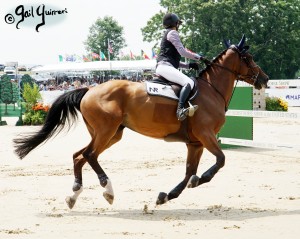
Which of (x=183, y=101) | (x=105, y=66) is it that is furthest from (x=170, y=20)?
(x=105, y=66)

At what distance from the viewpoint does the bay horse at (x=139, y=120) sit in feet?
25.1

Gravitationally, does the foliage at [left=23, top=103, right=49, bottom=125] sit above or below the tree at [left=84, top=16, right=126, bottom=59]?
below

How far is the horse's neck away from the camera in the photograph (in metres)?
8.38

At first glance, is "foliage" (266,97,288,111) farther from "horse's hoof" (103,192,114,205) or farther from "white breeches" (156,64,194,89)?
"horse's hoof" (103,192,114,205)

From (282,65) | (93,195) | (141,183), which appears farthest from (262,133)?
(282,65)

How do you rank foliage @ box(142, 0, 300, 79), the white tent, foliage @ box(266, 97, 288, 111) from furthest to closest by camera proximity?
foliage @ box(142, 0, 300, 79), the white tent, foliage @ box(266, 97, 288, 111)

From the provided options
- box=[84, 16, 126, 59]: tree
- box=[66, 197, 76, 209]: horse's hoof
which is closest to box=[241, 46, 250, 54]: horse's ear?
box=[66, 197, 76, 209]: horse's hoof

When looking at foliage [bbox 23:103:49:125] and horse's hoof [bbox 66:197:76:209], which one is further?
foliage [bbox 23:103:49:125]

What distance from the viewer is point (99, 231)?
243 inches

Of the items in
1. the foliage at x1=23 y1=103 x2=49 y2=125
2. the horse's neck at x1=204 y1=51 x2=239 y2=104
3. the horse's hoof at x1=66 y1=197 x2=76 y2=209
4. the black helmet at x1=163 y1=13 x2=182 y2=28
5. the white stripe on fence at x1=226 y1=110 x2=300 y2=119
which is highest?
the black helmet at x1=163 y1=13 x2=182 y2=28

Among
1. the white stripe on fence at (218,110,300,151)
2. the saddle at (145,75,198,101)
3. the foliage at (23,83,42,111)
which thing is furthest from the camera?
the foliage at (23,83,42,111)

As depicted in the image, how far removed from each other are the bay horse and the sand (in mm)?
436

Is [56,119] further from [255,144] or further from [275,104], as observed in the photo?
[275,104]

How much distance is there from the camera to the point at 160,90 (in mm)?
7902
